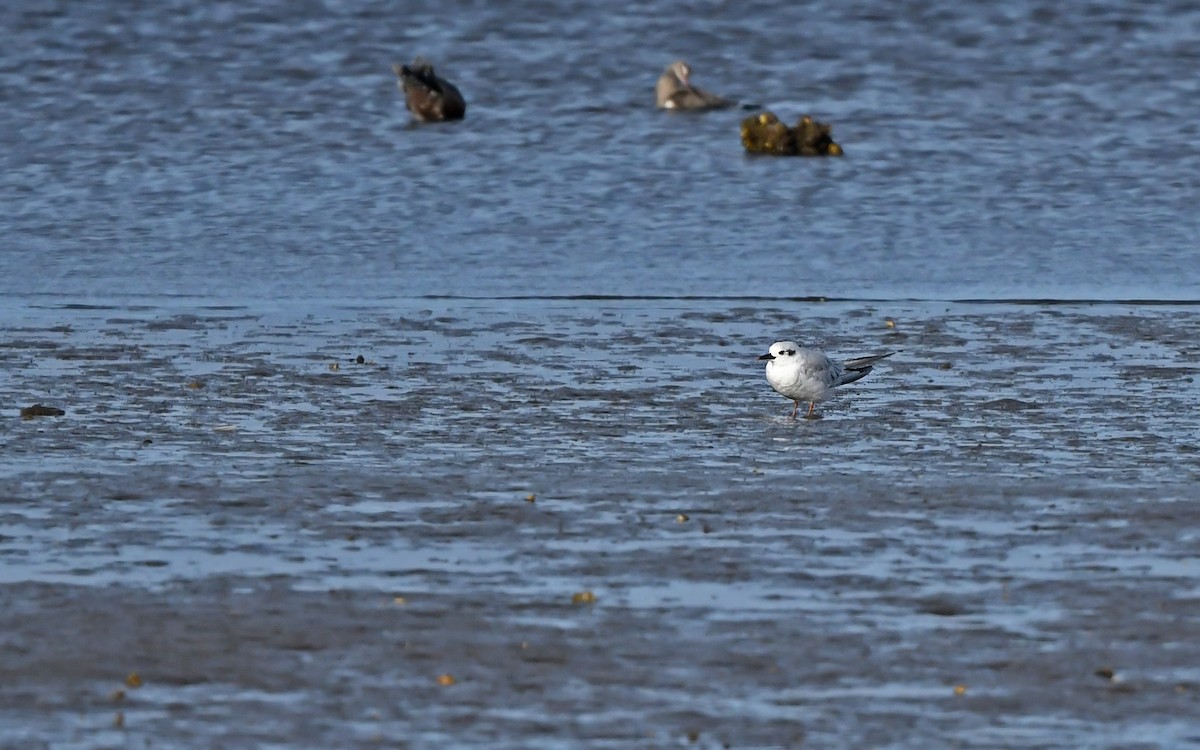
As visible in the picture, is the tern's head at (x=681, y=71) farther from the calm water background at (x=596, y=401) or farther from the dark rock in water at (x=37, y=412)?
the dark rock in water at (x=37, y=412)

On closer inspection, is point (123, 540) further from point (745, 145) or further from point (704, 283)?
point (745, 145)

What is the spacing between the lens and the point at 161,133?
24438 millimetres

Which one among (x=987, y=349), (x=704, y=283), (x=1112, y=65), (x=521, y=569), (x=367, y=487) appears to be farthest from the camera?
(x=1112, y=65)

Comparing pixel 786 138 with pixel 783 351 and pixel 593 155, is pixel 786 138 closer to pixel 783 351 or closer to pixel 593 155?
pixel 593 155

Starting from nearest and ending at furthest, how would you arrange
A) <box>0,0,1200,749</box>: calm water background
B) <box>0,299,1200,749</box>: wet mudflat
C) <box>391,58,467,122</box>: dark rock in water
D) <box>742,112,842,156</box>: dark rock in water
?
<box>0,299,1200,749</box>: wet mudflat → <box>0,0,1200,749</box>: calm water background → <box>742,112,842,156</box>: dark rock in water → <box>391,58,467,122</box>: dark rock in water

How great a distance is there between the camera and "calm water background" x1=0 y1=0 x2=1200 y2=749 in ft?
22.5

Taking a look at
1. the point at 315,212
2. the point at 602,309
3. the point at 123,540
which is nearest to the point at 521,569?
the point at 123,540

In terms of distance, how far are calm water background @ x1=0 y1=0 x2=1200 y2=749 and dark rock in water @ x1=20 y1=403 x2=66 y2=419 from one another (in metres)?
0.09

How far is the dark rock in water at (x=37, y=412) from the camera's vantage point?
11.2 meters

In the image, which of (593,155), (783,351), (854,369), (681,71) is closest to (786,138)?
(593,155)

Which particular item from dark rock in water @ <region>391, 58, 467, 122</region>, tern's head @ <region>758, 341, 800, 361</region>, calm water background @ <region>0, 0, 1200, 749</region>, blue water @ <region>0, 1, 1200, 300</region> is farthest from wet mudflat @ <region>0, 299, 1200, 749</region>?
dark rock in water @ <region>391, 58, 467, 122</region>

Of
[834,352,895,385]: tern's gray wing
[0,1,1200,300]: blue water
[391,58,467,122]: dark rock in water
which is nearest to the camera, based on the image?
[834,352,895,385]: tern's gray wing

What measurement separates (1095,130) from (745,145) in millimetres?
3754

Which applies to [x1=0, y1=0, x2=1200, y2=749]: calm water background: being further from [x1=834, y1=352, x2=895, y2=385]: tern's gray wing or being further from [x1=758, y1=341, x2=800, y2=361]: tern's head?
[x1=758, y1=341, x2=800, y2=361]: tern's head
